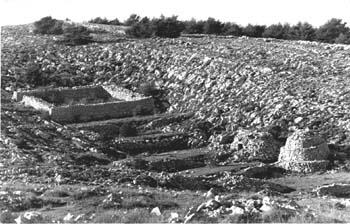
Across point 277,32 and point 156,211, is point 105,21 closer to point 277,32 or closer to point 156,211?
point 277,32

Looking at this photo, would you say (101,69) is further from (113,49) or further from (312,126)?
(312,126)

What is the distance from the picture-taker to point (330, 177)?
23.3 metres

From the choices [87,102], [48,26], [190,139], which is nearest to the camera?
[190,139]

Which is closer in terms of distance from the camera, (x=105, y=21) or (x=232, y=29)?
(x=232, y=29)

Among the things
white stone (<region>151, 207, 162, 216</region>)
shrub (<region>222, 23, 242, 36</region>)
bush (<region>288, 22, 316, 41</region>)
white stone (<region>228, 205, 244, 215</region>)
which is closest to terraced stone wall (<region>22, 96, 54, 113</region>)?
white stone (<region>151, 207, 162, 216</region>)

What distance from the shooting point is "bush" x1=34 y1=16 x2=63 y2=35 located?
48.8m

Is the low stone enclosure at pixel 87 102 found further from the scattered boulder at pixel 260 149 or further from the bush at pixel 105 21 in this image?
the bush at pixel 105 21

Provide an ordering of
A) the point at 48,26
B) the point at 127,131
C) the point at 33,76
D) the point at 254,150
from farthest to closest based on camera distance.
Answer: the point at 48,26
the point at 33,76
the point at 127,131
the point at 254,150

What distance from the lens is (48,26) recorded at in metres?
49.5

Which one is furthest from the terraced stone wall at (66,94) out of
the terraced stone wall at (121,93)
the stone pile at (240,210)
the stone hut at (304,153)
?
the stone pile at (240,210)

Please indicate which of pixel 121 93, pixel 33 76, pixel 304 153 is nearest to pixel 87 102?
pixel 121 93

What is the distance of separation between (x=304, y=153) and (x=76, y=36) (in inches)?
906

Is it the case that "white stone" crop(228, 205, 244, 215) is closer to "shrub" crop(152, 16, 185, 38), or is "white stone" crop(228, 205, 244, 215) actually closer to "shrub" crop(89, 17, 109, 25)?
"shrub" crop(152, 16, 185, 38)

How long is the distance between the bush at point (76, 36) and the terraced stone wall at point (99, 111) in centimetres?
1249
